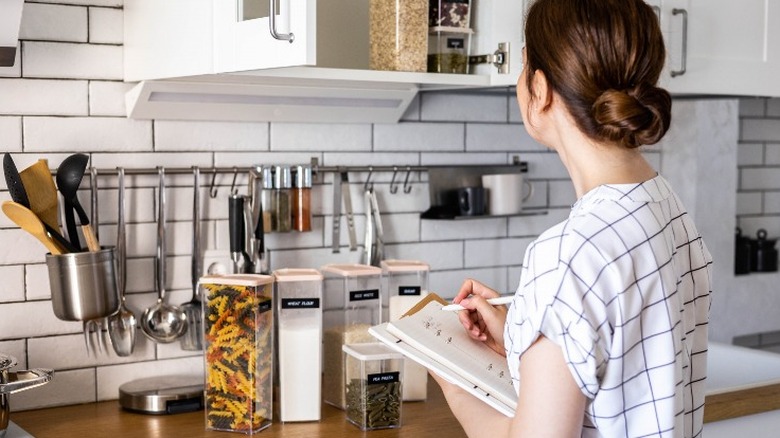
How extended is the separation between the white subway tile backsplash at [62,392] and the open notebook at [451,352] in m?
0.75

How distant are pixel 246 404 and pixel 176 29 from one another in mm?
702

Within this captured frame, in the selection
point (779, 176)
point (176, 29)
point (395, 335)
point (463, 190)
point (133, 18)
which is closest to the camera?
point (395, 335)

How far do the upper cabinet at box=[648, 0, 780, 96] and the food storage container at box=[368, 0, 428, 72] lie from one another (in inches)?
22.8

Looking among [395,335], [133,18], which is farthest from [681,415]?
[133,18]

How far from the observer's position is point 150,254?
2.18 meters

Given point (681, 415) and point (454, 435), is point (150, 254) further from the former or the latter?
point (681, 415)

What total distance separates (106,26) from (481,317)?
0.99 meters

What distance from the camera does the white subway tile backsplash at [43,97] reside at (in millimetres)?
1996

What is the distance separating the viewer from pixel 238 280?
1.92 m

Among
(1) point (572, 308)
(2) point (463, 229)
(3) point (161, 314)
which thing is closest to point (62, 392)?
(3) point (161, 314)

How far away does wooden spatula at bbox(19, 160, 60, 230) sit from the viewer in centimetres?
190

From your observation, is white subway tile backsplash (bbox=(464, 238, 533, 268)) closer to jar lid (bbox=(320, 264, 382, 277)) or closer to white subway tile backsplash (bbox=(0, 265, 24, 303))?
jar lid (bbox=(320, 264, 382, 277))

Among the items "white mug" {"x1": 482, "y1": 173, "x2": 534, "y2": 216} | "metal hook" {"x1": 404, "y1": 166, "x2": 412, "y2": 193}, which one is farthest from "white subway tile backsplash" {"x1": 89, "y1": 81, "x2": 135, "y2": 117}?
"white mug" {"x1": 482, "y1": 173, "x2": 534, "y2": 216}

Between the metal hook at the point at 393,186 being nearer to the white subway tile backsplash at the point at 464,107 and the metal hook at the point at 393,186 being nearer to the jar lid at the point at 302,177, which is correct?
the white subway tile backsplash at the point at 464,107
